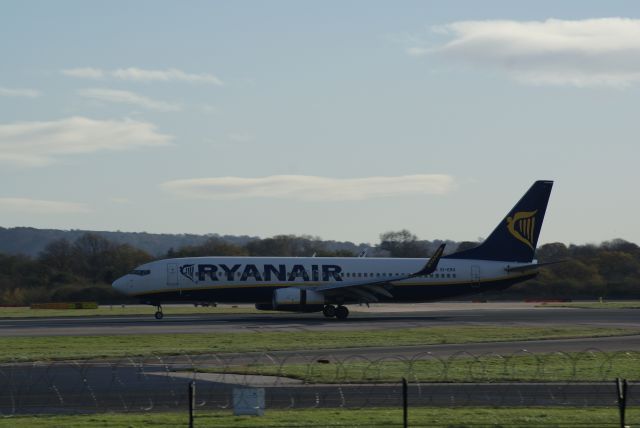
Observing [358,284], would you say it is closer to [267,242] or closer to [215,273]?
[215,273]

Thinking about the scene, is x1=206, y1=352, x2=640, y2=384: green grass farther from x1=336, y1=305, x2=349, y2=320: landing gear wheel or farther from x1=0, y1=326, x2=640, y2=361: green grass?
x1=336, y1=305, x2=349, y2=320: landing gear wheel

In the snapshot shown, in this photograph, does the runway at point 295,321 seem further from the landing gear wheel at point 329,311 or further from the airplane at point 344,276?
the airplane at point 344,276

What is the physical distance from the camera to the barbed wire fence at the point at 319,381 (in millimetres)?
25547

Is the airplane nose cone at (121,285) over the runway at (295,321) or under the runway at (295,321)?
over

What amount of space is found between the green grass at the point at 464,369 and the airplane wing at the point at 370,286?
2414 centimetres

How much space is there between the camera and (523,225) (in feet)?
222

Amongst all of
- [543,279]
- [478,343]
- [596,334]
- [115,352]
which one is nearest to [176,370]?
[115,352]

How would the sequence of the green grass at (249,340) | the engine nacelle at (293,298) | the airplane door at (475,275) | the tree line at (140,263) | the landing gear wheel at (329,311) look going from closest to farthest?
1. the green grass at (249,340)
2. the engine nacelle at (293,298)
3. the landing gear wheel at (329,311)
4. the airplane door at (475,275)
5. the tree line at (140,263)

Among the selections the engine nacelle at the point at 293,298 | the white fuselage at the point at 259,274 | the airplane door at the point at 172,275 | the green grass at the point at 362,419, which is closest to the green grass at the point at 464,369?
the green grass at the point at 362,419

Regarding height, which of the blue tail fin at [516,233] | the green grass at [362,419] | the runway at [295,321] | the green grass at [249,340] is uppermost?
the blue tail fin at [516,233]

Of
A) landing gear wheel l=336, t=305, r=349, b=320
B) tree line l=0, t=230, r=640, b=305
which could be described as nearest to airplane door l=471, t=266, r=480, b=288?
landing gear wheel l=336, t=305, r=349, b=320

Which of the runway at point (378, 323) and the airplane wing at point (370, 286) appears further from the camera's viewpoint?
the airplane wing at point (370, 286)

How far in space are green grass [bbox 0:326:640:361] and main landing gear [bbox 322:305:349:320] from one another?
9784 mm

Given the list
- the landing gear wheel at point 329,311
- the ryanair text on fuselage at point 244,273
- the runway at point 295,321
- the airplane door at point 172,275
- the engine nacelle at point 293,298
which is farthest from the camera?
the landing gear wheel at point 329,311
